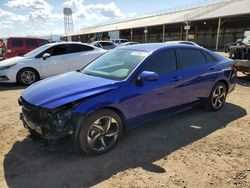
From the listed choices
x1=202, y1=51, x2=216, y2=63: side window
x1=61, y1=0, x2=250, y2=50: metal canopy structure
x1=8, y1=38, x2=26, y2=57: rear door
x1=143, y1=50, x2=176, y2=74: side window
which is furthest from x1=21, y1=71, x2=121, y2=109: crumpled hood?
x1=61, y1=0, x2=250, y2=50: metal canopy structure

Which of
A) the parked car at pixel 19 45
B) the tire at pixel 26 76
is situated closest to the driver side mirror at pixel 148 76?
the tire at pixel 26 76

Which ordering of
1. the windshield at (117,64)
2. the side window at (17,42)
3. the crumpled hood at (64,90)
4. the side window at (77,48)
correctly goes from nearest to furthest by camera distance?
the crumpled hood at (64,90) → the windshield at (117,64) → the side window at (77,48) → the side window at (17,42)

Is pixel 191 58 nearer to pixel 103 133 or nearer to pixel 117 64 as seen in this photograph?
pixel 117 64

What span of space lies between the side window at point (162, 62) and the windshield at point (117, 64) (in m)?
0.17

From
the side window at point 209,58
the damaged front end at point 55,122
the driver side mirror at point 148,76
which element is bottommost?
the damaged front end at point 55,122

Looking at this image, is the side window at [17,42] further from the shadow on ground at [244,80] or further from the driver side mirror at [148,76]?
the driver side mirror at [148,76]

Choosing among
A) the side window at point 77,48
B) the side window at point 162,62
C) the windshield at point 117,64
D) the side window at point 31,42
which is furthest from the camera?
the side window at point 31,42

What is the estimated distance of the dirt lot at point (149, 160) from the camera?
10.8ft

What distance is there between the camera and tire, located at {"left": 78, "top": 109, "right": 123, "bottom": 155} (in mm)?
3592

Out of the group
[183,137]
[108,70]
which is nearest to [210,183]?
[183,137]

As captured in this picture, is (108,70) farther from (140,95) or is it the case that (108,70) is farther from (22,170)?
(22,170)

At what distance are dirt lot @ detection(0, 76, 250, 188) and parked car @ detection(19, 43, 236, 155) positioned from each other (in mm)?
327

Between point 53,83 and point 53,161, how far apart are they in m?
1.23

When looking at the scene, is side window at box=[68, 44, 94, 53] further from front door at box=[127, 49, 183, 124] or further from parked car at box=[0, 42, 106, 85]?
front door at box=[127, 49, 183, 124]
